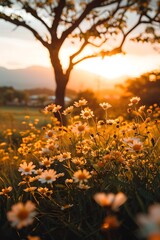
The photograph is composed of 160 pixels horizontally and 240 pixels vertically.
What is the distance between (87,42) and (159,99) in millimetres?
6757

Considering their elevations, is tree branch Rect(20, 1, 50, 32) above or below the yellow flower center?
above

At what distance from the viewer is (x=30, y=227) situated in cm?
365

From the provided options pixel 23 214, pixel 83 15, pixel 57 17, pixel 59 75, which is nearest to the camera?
pixel 23 214

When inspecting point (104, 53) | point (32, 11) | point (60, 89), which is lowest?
point (60, 89)

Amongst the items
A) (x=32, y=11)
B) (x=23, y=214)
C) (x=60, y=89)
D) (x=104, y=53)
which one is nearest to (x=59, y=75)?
(x=60, y=89)

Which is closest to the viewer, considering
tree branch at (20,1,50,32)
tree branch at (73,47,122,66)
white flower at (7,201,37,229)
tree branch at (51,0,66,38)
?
white flower at (7,201,37,229)

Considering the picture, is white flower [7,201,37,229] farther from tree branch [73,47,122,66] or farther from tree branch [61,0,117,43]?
tree branch [73,47,122,66]

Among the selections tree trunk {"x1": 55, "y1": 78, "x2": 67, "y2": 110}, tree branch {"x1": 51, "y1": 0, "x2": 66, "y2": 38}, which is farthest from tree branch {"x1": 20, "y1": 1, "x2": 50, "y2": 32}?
tree trunk {"x1": 55, "y1": 78, "x2": 67, "y2": 110}

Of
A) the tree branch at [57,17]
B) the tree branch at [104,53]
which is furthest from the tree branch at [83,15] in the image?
the tree branch at [104,53]

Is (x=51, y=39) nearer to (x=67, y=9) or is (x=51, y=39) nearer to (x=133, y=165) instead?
(x=67, y=9)

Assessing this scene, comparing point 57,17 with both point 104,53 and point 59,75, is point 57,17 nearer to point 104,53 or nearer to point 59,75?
point 59,75

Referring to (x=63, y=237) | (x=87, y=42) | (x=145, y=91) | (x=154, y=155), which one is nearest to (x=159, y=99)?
(x=145, y=91)

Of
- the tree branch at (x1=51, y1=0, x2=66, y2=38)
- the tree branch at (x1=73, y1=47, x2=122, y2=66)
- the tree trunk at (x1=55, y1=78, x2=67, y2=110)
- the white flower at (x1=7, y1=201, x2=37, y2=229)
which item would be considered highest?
the tree branch at (x1=51, y1=0, x2=66, y2=38)

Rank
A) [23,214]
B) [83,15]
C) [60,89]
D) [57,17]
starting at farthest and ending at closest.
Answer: [60,89] < [57,17] < [83,15] < [23,214]
